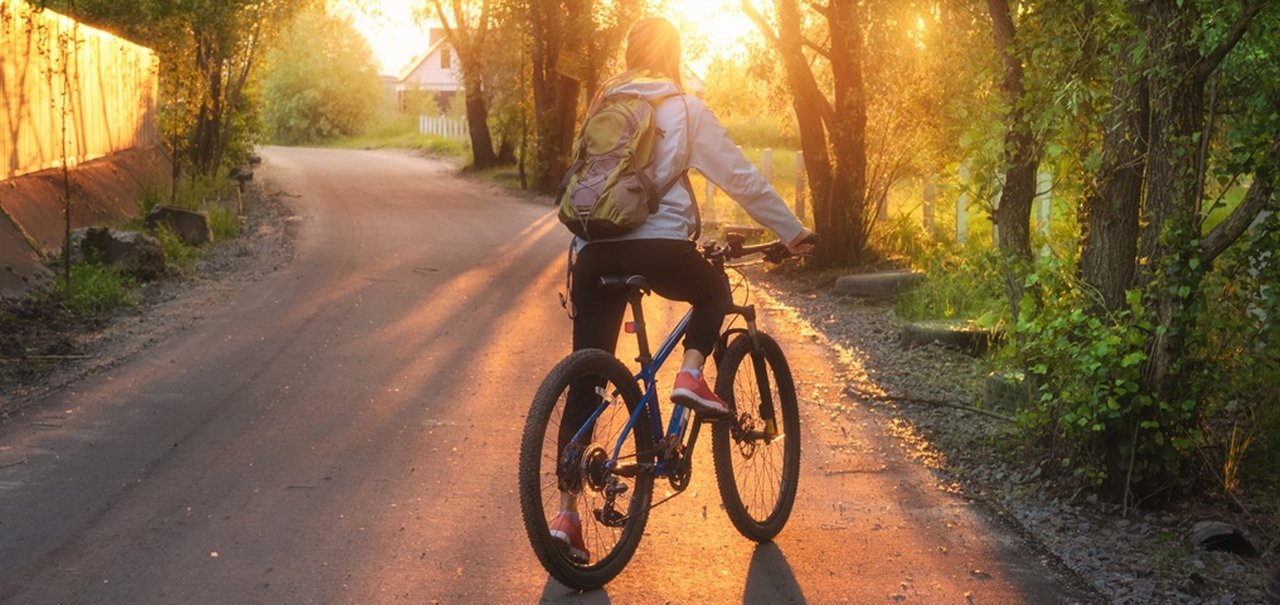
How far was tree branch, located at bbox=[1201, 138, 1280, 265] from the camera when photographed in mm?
5871

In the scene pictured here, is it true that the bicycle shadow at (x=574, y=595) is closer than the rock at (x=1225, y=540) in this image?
Yes

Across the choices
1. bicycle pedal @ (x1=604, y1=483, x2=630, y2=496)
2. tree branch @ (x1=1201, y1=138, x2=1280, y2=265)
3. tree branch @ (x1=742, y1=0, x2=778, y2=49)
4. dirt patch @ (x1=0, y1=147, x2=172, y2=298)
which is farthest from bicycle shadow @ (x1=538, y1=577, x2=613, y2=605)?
tree branch @ (x1=742, y1=0, x2=778, y2=49)

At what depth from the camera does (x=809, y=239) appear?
Answer: 5.69m

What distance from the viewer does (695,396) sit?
5.45m

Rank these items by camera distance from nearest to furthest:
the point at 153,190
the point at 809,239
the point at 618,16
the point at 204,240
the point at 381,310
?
the point at 809,239 < the point at 381,310 < the point at 204,240 < the point at 153,190 < the point at 618,16

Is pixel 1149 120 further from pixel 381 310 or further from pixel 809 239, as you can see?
pixel 381 310

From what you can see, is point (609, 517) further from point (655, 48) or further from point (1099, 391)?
point (1099, 391)

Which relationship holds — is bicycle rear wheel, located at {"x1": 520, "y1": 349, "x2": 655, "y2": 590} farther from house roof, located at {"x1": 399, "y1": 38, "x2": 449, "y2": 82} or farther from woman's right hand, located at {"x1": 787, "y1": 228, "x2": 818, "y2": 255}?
house roof, located at {"x1": 399, "y1": 38, "x2": 449, "y2": 82}

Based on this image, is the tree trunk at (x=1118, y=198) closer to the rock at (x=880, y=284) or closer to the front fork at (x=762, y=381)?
the front fork at (x=762, y=381)

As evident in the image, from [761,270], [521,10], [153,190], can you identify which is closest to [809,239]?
[761,270]

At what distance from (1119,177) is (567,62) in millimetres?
20852

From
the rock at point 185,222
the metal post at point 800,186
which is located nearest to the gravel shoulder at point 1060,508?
the rock at point 185,222

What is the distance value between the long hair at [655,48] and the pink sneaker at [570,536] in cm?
153

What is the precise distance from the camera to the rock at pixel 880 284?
13672mm
